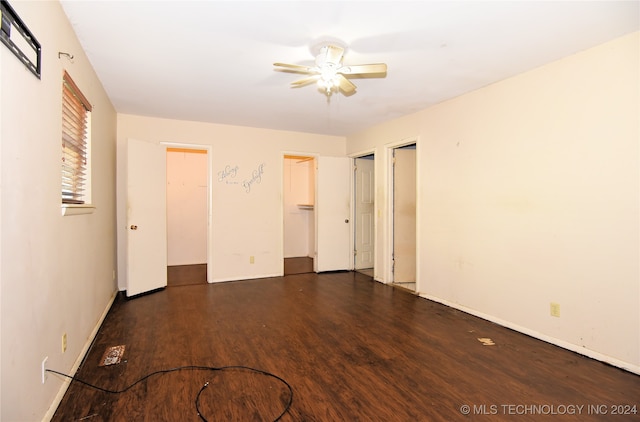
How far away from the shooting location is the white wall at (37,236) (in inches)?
50.8

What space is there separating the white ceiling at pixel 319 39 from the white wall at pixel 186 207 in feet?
8.38

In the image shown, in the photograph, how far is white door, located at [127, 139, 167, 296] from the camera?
3.92 metres

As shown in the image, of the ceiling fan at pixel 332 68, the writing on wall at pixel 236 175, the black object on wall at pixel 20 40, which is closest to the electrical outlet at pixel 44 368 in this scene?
the black object on wall at pixel 20 40

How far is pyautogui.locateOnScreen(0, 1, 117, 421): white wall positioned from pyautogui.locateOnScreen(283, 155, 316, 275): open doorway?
457cm

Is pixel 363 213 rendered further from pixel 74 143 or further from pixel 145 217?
pixel 74 143

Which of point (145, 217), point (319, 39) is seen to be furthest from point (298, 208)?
point (319, 39)

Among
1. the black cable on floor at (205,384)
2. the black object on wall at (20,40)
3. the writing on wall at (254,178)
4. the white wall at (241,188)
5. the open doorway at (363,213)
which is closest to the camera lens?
the black object on wall at (20,40)

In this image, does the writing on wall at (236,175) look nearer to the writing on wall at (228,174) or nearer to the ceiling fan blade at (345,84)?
the writing on wall at (228,174)

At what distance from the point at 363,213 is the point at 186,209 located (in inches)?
132

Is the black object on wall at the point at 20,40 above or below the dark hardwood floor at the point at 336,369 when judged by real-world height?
above

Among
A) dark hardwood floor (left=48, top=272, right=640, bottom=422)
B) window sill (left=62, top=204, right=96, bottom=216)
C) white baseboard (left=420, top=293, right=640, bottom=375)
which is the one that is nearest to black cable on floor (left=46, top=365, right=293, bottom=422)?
dark hardwood floor (left=48, top=272, right=640, bottom=422)

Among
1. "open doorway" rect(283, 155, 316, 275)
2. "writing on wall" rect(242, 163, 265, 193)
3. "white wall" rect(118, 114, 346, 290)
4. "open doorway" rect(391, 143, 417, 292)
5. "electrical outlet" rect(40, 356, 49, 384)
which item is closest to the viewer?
"electrical outlet" rect(40, 356, 49, 384)

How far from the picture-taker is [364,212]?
18.9ft

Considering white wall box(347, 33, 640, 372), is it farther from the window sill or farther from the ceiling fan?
the window sill
